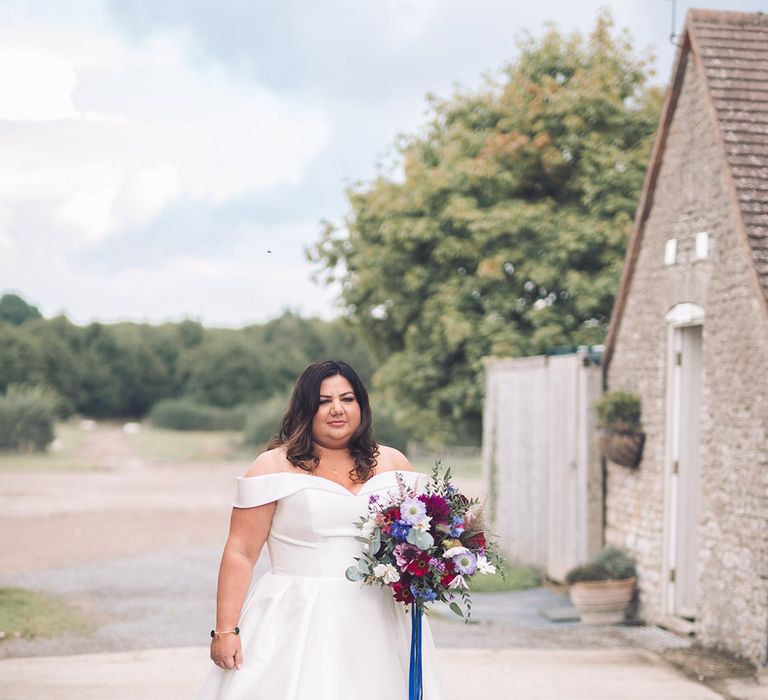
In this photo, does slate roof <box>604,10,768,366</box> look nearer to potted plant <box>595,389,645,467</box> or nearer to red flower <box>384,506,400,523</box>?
potted plant <box>595,389,645,467</box>

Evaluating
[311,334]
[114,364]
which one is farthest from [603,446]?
[311,334]

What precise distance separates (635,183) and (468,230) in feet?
8.79

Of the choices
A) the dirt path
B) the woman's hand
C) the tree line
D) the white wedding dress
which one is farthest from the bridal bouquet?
the tree line

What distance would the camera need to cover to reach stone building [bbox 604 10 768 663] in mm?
7961

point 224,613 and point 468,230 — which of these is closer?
point 224,613

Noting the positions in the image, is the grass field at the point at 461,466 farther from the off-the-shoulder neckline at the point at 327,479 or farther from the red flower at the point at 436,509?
the red flower at the point at 436,509

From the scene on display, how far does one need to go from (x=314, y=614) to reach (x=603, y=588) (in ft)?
20.2

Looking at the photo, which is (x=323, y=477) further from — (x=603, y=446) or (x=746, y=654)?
(x=603, y=446)

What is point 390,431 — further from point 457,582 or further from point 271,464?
point 457,582

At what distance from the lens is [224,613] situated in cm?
402

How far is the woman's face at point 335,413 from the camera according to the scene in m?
4.20

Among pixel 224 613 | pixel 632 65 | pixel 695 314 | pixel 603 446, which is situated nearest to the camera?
pixel 224 613

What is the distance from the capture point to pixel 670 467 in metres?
9.54

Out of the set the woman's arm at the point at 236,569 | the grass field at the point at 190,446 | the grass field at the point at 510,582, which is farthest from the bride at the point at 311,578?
the grass field at the point at 190,446
